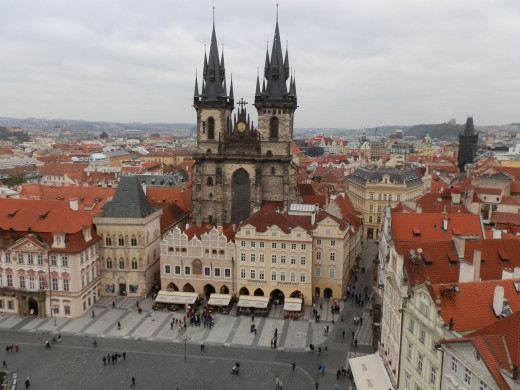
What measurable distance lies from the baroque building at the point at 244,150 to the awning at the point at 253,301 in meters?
24.2

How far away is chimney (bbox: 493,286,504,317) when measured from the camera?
106ft

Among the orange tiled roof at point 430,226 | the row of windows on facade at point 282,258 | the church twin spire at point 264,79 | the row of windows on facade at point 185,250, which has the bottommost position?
the row of windows on facade at point 282,258

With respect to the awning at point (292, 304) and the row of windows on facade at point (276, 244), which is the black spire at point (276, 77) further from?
the awning at point (292, 304)

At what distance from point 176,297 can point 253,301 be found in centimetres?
1051

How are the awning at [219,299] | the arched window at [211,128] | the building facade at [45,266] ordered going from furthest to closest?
1. the arched window at [211,128]
2. the awning at [219,299]
3. the building facade at [45,266]

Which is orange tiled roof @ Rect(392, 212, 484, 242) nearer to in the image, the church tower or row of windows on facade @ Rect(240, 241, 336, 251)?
row of windows on facade @ Rect(240, 241, 336, 251)

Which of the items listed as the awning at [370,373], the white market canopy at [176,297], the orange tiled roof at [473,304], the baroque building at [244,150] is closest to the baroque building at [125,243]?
the white market canopy at [176,297]

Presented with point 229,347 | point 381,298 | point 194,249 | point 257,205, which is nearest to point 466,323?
point 381,298

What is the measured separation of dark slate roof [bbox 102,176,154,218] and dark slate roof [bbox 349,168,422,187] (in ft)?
191

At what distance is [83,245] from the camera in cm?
6262

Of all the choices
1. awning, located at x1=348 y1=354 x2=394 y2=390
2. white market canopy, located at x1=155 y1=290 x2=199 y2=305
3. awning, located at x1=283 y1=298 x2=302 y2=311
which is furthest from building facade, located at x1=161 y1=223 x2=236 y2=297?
awning, located at x1=348 y1=354 x2=394 y2=390

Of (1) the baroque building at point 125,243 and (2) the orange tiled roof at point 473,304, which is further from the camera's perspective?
(1) the baroque building at point 125,243

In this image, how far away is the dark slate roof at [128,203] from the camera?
6800 cm

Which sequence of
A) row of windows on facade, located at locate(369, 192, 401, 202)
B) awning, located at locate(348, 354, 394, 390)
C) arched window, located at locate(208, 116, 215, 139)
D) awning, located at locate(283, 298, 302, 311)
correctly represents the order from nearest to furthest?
awning, located at locate(348, 354, 394, 390) → awning, located at locate(283, 298, 302, 311) → arched window, located at locate(208, 116, 215, 139) → row of windows on facade, located at locate(369, 192, 401, 202)
